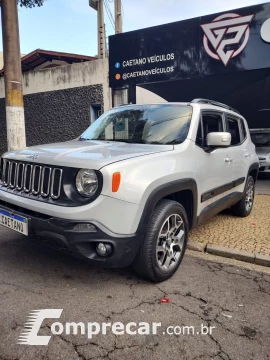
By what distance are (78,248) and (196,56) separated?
8.36m

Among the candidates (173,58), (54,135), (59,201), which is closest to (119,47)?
(173,58)

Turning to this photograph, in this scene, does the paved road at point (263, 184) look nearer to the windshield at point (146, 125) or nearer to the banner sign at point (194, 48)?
the banner sign at point (194, 48)

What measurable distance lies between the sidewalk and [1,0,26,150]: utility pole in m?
4.95

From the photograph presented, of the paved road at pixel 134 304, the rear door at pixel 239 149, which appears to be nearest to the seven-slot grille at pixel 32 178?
the paved road at pixel 134 304

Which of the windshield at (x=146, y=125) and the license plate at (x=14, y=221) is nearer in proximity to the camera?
the license plate at (x=14, y=221)

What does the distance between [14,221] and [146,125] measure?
187 cm

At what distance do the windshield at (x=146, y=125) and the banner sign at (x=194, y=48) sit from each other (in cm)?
588

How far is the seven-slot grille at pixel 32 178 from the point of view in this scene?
→ 2645mm

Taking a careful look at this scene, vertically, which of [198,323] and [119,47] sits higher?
[119,47]

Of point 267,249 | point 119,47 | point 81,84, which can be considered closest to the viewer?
point 267,249

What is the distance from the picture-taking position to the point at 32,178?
2.85m

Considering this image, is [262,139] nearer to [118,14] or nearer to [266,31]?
[266,31]

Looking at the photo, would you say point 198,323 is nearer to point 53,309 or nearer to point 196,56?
point 53,309

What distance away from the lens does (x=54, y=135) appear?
43.5 feet
